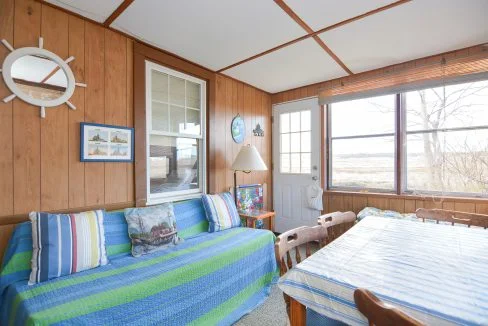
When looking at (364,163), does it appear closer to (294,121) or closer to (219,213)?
(294,121)

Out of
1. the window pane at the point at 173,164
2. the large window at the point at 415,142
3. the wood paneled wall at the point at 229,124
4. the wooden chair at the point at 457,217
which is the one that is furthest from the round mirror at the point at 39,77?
the large window at the point at 415,142

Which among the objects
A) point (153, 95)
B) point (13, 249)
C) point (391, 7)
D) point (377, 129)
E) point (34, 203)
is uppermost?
point (391, 7)

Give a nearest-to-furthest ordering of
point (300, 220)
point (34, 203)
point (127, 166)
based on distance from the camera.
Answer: point (34, 203), point (127, 166), point (300, 220)

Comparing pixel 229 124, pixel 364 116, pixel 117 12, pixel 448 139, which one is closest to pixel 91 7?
pixel 117 12

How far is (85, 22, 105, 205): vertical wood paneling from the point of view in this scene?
2023 millimetres

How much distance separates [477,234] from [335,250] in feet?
3.31

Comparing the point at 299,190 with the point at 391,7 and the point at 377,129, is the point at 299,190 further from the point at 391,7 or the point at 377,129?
the point at 391,7

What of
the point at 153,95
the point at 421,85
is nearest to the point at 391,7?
the point at 421,85

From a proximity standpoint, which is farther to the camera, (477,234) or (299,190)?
(299,190)

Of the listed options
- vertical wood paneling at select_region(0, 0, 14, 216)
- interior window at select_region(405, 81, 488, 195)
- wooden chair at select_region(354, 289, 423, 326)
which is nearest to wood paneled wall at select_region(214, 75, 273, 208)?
vertical wood paneling at select_region(0, 0, 14, 216)

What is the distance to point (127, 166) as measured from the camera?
2.28 metres

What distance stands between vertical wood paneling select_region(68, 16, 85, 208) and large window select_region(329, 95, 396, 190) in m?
3.12

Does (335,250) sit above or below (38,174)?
below

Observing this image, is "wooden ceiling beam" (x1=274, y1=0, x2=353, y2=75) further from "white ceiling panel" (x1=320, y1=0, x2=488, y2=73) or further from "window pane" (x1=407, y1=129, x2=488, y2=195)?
"window pane" (x1=407, y1=129, x2=488, y2=195)
